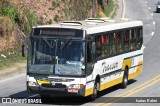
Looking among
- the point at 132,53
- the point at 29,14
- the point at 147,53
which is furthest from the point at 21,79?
the point at 147,53

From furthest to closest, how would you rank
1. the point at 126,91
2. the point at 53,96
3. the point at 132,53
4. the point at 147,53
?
the point at 147,53, the point at 132,53, the point at 126,91, the point at 53,96

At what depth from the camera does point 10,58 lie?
3008cm

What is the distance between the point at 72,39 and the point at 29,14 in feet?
51.6

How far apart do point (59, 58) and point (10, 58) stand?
1162cm

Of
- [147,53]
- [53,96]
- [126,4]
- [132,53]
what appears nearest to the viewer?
[53,96]

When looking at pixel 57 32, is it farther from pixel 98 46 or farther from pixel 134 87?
pixel 134 87

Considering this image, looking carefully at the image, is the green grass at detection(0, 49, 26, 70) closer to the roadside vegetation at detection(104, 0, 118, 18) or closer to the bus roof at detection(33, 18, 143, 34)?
the bus roof at detection(33, 18, 143, 34)

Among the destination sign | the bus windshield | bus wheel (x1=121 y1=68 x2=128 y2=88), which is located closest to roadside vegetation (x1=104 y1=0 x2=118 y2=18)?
bus wheel (x1=121 y1=68 x2=128 y2=88)

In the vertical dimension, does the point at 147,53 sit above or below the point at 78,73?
below

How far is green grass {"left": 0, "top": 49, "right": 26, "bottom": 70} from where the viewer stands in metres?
28.4

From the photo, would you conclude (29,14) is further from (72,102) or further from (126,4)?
(126,4)

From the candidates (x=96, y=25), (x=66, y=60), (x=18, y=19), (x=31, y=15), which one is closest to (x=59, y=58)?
(x=66, y=60)

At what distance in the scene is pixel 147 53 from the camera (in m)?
38.4

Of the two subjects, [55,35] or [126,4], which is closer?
[55,35]
